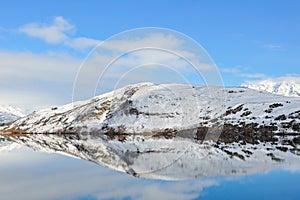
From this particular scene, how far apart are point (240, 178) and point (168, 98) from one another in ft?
361

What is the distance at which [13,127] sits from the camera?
633 feet

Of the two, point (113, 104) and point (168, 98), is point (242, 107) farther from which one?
point (113, 104)

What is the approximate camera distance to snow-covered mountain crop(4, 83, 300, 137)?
9650cm

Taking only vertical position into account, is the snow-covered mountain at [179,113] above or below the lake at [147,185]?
above

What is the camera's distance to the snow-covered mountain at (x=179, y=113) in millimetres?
96500

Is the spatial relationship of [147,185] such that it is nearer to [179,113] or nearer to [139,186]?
[139,186]

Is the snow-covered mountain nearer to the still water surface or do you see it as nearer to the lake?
the lake

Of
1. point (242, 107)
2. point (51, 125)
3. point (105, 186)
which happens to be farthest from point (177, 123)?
point (105, 186)

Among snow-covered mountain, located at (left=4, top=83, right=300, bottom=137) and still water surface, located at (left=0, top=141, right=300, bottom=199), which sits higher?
snow-covered mountain, located at (left=4, top=83, right=300, bottom=137)

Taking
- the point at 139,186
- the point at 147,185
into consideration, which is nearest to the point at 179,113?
the point at 147,185

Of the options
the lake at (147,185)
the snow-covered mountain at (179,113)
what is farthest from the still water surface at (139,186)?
the snow-covered mountain at (179,113)

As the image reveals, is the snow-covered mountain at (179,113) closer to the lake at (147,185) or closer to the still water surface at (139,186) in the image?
the lake at (147,185)

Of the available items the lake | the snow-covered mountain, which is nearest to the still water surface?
the lake

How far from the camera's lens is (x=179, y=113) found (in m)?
121
